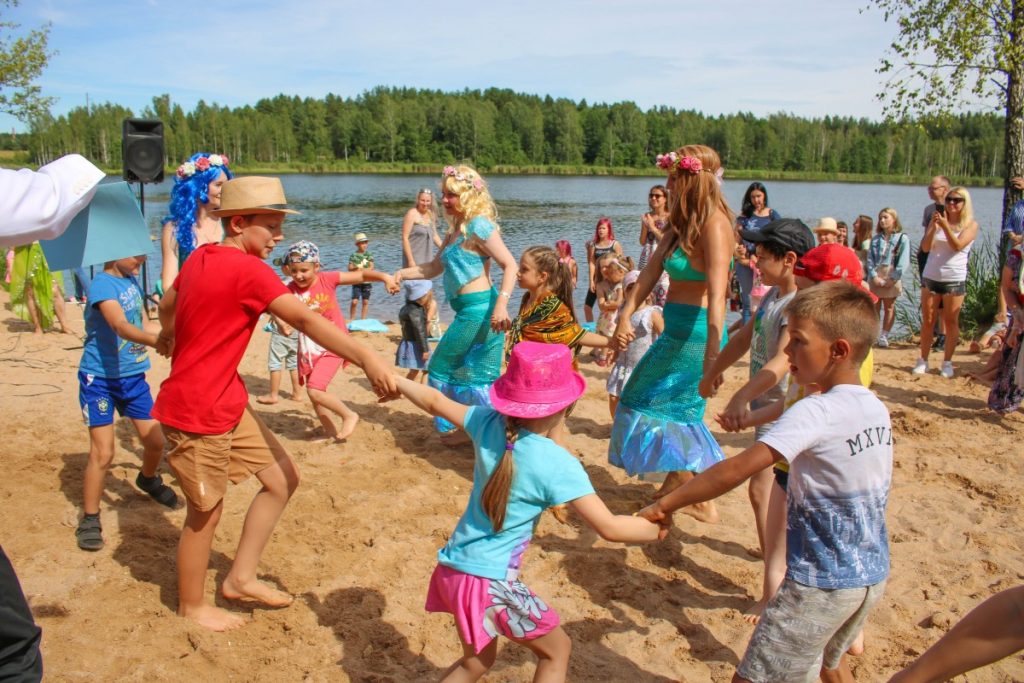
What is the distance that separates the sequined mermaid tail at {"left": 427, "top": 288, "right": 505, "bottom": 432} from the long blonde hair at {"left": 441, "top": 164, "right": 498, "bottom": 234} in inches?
22.3

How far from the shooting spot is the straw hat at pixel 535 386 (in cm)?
270

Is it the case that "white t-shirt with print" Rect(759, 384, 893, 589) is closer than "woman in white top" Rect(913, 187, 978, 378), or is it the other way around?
"white t-shirt with print" Rect(759, 384, 893, 589)

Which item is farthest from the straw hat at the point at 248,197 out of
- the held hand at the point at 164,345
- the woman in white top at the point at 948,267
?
the woman in white top at the point at 948,267

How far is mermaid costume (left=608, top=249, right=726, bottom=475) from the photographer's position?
4.88 m

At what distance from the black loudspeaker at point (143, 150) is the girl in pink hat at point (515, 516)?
8480mm

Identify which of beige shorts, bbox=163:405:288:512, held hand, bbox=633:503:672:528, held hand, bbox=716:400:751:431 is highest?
held hand, bbox=716:400:751:431

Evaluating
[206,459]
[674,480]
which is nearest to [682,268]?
[674,480]

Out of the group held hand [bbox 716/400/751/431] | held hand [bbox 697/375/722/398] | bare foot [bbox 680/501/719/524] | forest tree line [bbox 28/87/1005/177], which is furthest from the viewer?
forest tree line [bbox 28/87/1005/177]

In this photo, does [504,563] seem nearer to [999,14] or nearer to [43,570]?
[43,570]

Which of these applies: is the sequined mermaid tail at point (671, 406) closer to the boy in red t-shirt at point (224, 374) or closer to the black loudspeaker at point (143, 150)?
the boy in red t-shirt at point (224, 374)

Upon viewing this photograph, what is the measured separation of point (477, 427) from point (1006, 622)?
1.80 metres

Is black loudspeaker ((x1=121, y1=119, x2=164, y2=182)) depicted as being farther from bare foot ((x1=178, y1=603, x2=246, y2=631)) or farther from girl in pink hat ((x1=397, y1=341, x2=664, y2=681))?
girl in pink hat ((x1=397, y1=341, x2=664, y2=681))

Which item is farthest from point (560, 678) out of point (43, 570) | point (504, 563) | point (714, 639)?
point (43, 570)

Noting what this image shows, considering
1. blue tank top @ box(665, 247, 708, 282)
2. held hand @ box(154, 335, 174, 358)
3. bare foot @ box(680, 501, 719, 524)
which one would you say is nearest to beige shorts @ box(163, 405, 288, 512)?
held hand @ box(154, 335, 174, 358)
